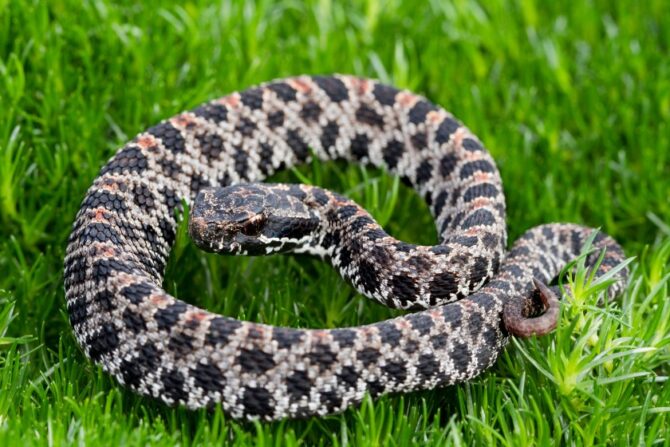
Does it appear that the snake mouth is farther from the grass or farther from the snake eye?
the grass

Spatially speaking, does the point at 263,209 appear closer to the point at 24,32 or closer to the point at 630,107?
the point at 24,32

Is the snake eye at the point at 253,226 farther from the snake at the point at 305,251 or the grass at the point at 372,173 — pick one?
the grass at the point at 372,173

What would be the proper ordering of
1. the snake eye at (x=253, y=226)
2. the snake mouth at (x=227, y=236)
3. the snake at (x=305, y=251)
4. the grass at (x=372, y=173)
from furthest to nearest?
the snake eye at (x=253, y=226), the snake mouth at (x=227, y=236), the grass at (x=372, y=173), the snake at (x=305, y=251)

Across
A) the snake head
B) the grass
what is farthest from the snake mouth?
the grass

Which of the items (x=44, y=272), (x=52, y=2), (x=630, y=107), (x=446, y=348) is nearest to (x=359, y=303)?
(x=446, y=348)

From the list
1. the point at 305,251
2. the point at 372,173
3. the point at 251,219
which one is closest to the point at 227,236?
the point at 251,219

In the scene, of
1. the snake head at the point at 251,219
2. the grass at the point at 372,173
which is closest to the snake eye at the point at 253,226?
the snake head at the point at 251,219

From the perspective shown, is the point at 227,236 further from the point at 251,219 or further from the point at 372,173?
the point at 372,173
